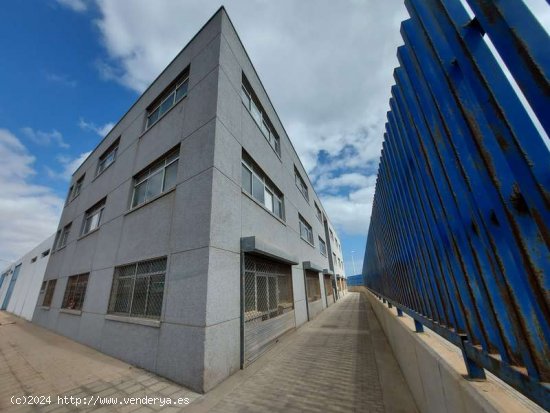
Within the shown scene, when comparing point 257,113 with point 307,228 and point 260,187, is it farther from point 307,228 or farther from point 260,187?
point 307,228

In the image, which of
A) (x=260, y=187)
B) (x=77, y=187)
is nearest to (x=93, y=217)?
(x=77, y=187)

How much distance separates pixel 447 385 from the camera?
2.37 metres

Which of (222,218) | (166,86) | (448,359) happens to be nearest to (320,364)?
(448,359)

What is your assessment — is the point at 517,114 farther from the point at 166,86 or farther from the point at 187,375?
the point at 166,86

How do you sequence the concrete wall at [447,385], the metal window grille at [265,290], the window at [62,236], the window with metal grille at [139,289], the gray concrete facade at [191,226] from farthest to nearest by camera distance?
the window at [62,236], the metal window grille at [265,290], the window with metal grille at [139,289], the gray concrete facade at [191,226], the concrete wall at [447,385]

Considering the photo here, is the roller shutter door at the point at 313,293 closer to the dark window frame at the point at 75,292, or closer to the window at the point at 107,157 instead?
the dark window frame at the point at 75,292

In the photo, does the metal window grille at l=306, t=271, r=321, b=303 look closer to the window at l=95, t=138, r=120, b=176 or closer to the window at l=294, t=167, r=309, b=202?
the window at l=294, t=167, r=309, b=202

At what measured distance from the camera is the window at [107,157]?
12.4 meters

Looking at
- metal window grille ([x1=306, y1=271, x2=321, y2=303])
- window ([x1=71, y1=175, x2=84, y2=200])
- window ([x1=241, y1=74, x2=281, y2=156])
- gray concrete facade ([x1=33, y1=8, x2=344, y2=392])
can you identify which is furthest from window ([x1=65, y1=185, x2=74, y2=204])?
metal window grille ([x1=306, y1=271, x2=321, y2=303])

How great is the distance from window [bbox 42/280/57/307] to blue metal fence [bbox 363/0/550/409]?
1924 cm

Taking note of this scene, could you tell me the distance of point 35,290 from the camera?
17.7 meters

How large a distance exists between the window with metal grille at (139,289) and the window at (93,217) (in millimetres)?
4885

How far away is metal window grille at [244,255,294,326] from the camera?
7.05 m

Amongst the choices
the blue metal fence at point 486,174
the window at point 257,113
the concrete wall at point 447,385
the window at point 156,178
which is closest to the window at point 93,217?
the window at point 156,178
